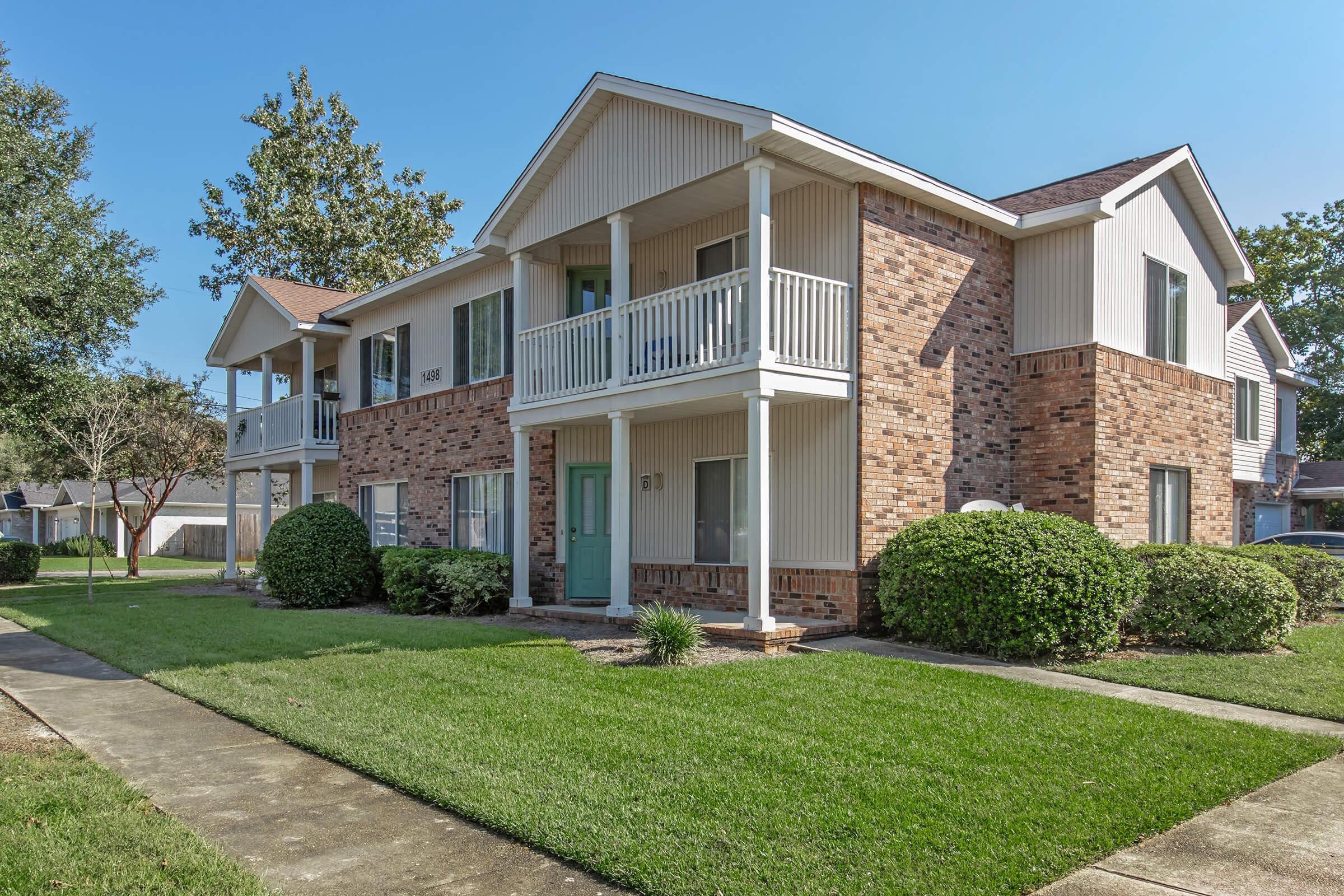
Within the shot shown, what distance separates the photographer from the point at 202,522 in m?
46.4

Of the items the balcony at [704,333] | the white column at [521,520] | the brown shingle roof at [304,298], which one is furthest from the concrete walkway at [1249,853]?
the brown shingle roof at [304,298]

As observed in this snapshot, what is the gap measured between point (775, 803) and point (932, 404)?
8.27 meters

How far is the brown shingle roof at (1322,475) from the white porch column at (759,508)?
1986 cm

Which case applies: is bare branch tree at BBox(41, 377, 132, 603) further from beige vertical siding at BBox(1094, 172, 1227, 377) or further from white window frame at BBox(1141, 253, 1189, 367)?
white window frame at BBox(1141, 253, 1189, 367)

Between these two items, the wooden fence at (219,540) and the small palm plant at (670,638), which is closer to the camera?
the small palm plant at (670,638)

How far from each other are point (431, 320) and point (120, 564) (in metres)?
24.9

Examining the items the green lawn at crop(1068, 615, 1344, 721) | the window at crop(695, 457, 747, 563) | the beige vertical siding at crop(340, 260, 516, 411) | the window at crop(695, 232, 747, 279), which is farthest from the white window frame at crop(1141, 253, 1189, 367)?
the beige vertical siding at crop(340, 260, 516, 411)

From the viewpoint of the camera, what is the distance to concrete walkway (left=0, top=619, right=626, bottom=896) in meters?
4.33

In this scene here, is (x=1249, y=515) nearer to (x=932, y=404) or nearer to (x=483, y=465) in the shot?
(x=932, y=404)

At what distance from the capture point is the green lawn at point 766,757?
4.48 m

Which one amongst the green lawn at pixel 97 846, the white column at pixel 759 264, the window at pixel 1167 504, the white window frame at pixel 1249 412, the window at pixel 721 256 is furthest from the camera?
the white window frame at pixel 1249 412

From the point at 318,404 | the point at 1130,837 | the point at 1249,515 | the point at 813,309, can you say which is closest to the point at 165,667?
the point at 813,309

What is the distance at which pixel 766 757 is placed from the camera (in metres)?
6.04

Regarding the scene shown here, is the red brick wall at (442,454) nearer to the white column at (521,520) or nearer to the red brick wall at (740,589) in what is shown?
the white column at (521,520)
